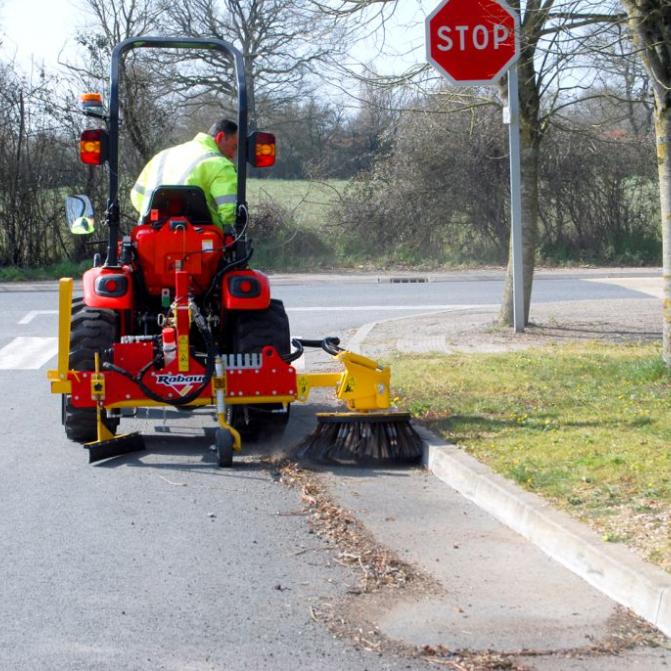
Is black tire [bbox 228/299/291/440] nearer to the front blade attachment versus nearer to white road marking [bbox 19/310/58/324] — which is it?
the front blade attachment

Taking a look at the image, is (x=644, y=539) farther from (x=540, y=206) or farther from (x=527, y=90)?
(x=540, y=206)

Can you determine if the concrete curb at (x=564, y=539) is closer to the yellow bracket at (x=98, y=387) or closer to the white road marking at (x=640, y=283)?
the yellow bracket at (x=98, y=387)

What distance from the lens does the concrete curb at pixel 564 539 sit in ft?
15.1

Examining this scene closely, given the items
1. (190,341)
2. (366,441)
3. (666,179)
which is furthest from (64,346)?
(666,179)

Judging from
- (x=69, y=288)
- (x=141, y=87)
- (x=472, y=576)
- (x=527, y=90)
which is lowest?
(x=472, y=576)

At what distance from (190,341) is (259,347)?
0.55 metres

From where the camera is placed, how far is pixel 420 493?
6.86 metres

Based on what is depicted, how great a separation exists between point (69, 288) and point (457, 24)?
5372mm

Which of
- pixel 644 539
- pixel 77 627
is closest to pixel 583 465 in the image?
pixel 644 539

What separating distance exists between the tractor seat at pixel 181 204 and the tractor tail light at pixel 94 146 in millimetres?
609

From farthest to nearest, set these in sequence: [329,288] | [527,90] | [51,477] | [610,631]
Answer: [329,288], [527,90], [51,477], [610,631]

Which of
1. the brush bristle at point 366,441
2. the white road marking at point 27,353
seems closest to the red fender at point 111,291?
the brush bristle at point 366,441

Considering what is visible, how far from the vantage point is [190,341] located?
8227 millimetres

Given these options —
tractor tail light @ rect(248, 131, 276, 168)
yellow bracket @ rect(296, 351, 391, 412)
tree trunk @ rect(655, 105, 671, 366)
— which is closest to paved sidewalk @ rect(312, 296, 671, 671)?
yellow bracket @ rect(296, 351, 391, 412)
